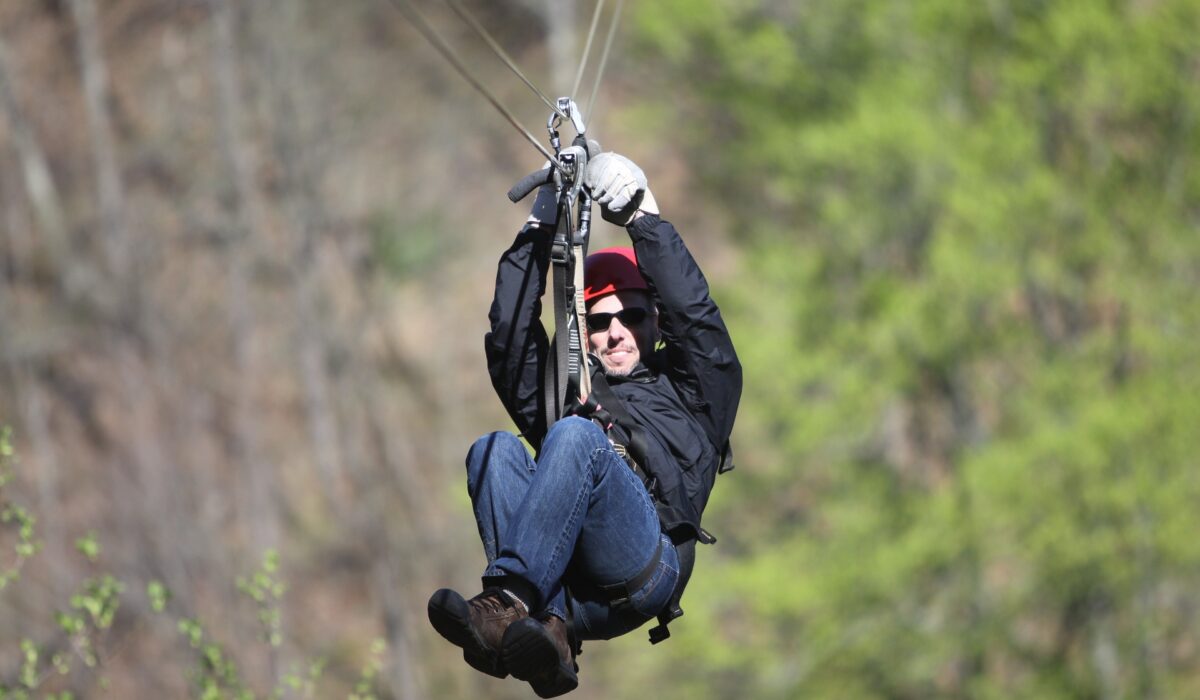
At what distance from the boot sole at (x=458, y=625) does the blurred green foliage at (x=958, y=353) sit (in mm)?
9682

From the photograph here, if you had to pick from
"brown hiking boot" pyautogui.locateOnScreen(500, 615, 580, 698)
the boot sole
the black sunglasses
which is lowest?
"brown hiking boot" pyautogui.locateOnScreen(500, 615, 580, 698)

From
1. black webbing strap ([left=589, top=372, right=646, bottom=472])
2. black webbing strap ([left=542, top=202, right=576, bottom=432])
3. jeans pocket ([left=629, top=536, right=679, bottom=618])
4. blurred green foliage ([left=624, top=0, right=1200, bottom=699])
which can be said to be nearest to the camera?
black webbing strap ([left=542, top=202, right=576, bottom=432])

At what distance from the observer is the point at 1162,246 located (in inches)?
515

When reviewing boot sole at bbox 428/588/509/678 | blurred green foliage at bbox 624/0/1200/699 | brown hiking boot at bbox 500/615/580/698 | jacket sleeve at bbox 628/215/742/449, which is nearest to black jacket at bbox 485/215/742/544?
jacket sleeve at bbox 628/215/742/449

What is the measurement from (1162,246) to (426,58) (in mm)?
9838

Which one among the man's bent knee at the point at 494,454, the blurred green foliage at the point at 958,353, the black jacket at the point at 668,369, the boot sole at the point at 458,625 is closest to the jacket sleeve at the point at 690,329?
the black jacket at the point at 668,369

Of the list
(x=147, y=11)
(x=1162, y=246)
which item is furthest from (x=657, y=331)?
(x=147, y=11)

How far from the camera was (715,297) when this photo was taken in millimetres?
14211

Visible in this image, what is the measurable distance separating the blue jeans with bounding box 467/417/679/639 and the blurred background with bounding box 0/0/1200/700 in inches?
244

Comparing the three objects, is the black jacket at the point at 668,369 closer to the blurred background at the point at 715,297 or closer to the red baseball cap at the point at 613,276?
the red baseball cap at the point at 613,276

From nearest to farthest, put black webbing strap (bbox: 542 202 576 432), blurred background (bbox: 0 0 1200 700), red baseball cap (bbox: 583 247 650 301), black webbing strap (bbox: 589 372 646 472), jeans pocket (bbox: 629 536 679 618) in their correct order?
black webbing strap (bbox: 542 202 576 432), jeans pocket (bbox: 629 536 679 618), black webbing strap (bbox: 589 372 646 472), red baseball cap (bbox: 583 247 650 301), blurred background (bbox: 0 0 1200 700)

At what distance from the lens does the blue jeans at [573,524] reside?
3.99 metres

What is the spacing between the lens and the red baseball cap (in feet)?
15.1

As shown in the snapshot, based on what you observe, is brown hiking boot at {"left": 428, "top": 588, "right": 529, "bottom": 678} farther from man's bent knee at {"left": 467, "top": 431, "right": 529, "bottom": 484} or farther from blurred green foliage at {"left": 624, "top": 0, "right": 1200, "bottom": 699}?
blurred green foliage at {"left": 624, "top": 0, "right": 1200, "bottom": 699}
